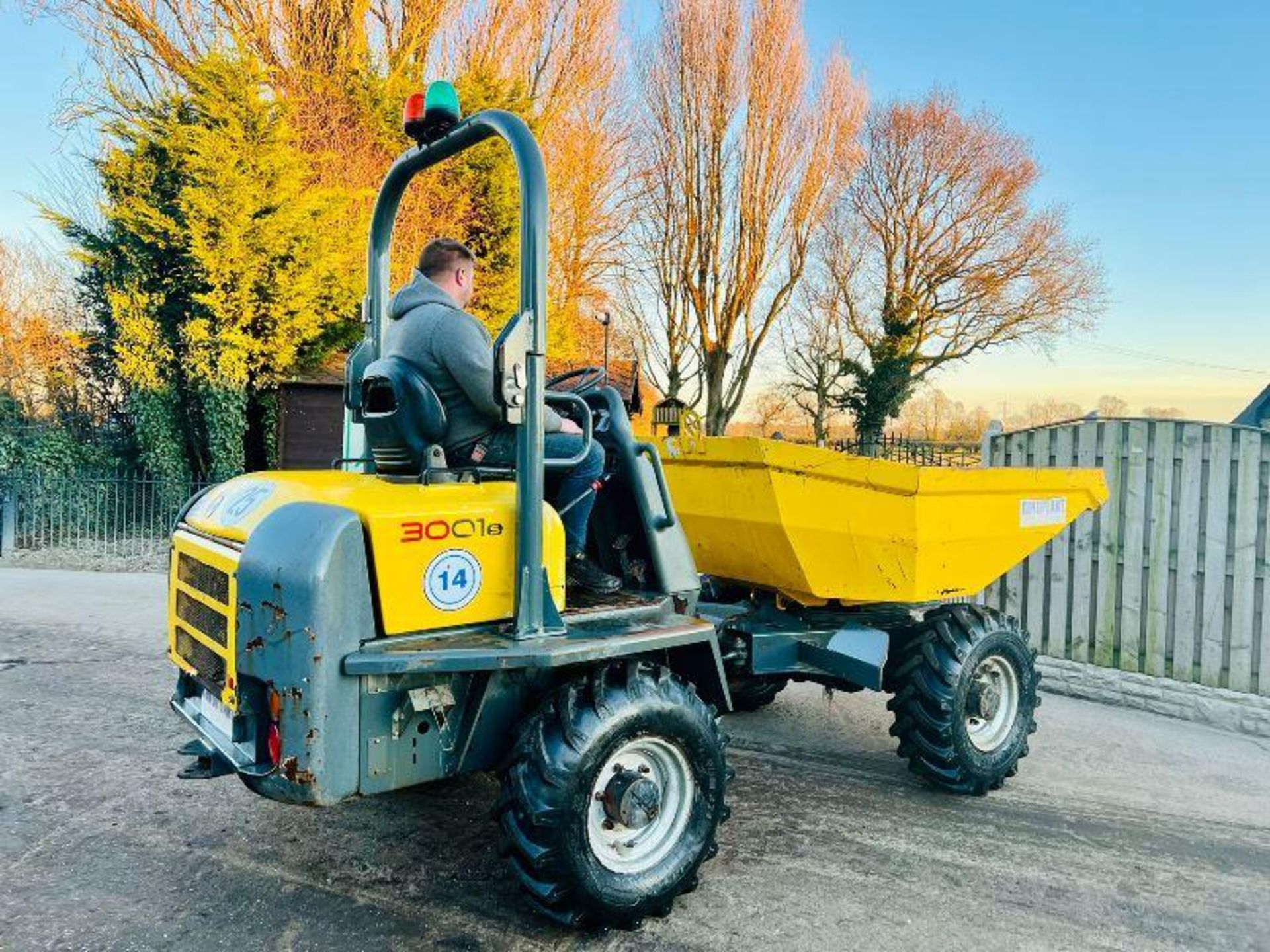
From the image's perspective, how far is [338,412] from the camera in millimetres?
14812

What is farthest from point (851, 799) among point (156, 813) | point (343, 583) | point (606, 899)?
point (156, 813)

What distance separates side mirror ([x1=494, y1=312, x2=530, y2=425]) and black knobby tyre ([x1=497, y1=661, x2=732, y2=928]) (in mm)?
969

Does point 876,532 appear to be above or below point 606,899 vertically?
above

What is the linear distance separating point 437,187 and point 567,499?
48.2 ft

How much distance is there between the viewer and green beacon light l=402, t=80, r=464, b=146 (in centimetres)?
337

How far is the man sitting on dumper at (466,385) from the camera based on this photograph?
127 inches

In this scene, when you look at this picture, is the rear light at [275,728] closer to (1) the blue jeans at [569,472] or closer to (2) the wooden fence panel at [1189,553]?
(1) the blue jeans at [569,472]

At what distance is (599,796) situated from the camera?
3.23 meters

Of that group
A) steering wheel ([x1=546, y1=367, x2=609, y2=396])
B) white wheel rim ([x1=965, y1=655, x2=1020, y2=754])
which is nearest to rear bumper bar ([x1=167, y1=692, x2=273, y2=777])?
steering wheel ([x1=546, y1=367, x2=609, y2=396])

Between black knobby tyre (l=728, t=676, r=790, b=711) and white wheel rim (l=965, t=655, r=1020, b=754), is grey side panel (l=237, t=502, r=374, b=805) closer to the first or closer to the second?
white wheel rim (l=965, t=655, r=1020, b=754)

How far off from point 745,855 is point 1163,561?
473 cm

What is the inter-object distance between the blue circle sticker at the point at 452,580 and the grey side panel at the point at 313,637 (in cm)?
20

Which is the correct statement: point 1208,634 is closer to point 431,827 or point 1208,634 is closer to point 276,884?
point 431,827

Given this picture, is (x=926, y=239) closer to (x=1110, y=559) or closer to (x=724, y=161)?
(x=724, y=161)
